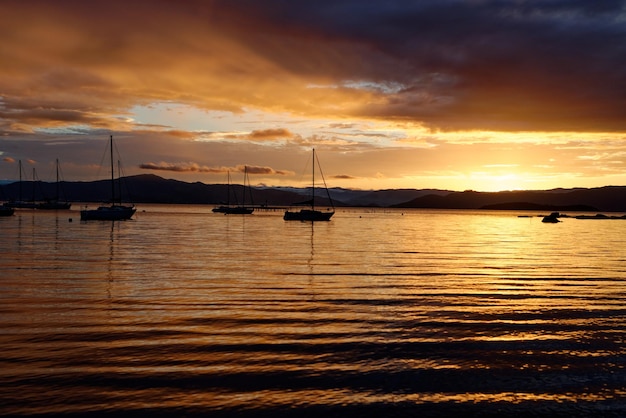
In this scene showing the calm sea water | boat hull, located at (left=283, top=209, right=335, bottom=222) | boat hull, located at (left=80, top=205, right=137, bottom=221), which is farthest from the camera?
boat hull, located at (left=283, top=209, right=335, bottom=222)

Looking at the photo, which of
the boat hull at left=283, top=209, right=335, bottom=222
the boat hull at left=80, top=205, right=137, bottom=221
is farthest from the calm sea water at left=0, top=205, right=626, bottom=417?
the boat hull at left=283, top=209, right=335, bottom=222

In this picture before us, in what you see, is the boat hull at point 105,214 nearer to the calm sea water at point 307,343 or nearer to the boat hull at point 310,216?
the boat hull at point 310,216

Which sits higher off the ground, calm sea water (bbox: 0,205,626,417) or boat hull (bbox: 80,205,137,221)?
boat hull (bbox: 80,205,137,221)

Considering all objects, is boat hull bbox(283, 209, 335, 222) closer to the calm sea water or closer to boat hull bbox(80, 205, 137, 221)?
boat hull bbox(80, 205, 137, 221)

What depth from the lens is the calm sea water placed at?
37.9ft

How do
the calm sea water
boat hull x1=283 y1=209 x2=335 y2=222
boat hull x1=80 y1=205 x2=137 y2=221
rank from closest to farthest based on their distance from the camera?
the calm sea water < boat hull x1=80 y1=205 x2=137 y2=221 < boat hull x1=283 y1=209 x2=335 y2=222

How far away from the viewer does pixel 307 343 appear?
16125 millimetres

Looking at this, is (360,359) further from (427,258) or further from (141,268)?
(427,258)

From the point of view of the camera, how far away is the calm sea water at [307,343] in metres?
11.5

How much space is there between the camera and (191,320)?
1919 centimetres

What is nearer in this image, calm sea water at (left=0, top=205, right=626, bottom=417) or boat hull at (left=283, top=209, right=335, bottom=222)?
calm sea water at (left=0, top=205, right=626, bottom=417)

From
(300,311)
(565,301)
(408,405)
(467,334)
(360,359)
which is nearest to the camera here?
(408,405)

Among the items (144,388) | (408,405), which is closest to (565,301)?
(408,405)

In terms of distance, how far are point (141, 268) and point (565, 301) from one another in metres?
23.7
